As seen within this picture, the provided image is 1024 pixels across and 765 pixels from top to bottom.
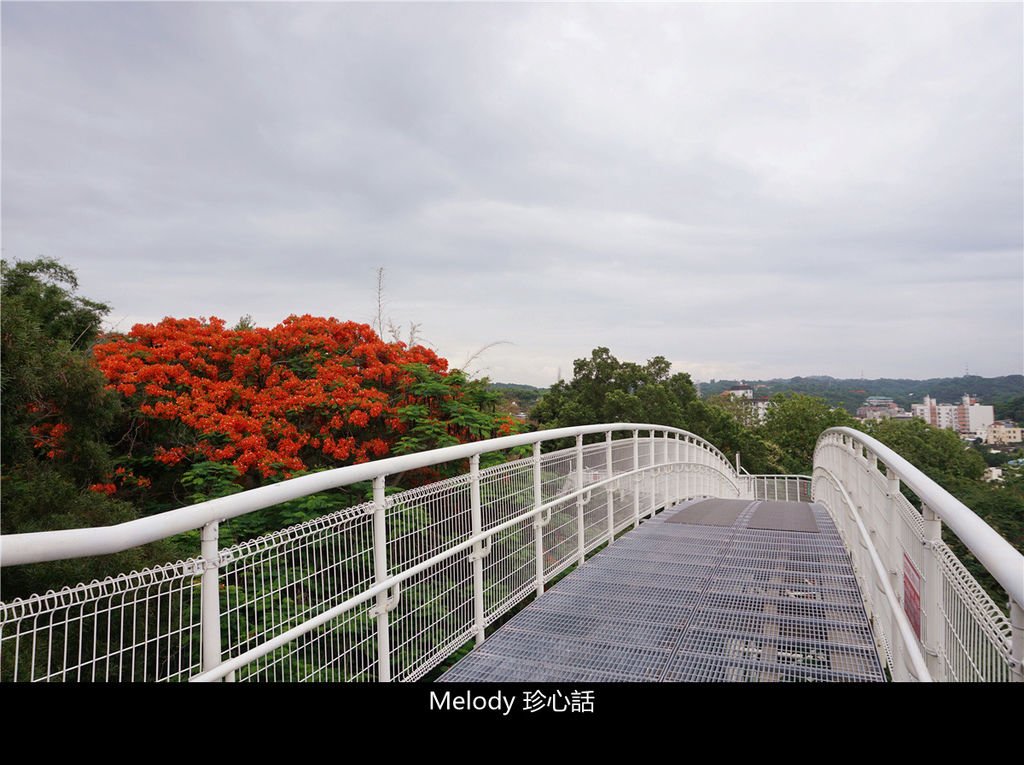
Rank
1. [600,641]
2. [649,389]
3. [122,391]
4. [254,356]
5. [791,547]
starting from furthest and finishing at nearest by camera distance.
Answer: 1. [649,389]
2. [254,356]
3. [122,391]
4. [791,547]
5. [600,641]

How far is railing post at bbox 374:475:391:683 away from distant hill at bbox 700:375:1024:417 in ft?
208

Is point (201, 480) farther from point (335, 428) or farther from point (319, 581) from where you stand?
point (319, 581)

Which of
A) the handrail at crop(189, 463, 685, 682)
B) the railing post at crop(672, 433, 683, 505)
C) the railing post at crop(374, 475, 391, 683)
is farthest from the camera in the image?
the railing post at crop(672, 433, 683, 505)

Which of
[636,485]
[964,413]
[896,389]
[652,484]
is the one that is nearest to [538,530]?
[636,485]

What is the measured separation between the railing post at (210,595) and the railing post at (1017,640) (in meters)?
2.39

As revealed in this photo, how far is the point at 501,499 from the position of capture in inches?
201

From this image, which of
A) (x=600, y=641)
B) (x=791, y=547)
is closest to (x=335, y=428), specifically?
(x=600, y=641)

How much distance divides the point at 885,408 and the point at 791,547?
8275cm

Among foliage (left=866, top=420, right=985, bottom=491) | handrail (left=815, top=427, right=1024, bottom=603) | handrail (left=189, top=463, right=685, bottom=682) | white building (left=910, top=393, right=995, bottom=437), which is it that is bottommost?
foliage (left=866, top=420, right=985, bottom=491)

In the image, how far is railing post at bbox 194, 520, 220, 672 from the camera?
2.31 metres

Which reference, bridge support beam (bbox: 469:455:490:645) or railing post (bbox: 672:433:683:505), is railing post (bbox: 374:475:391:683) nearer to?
bridge support beam (bbox: 469:455:490:645)

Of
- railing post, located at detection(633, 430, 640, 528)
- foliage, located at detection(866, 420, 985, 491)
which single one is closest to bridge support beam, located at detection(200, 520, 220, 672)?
railing post, located at detection(633, 430, 640, 528)

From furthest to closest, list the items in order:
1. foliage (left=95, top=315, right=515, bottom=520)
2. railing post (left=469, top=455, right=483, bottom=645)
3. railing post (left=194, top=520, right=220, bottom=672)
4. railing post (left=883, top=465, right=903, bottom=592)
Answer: foliage (left=95, top=315, right=515, bottom=520) < railing post (left=469, top=455, right=483, bottom=645) < railing post (left=883, top=465, right=903, bottom=592) < railing post (left=194, top=520, right=220, bottom=672)
